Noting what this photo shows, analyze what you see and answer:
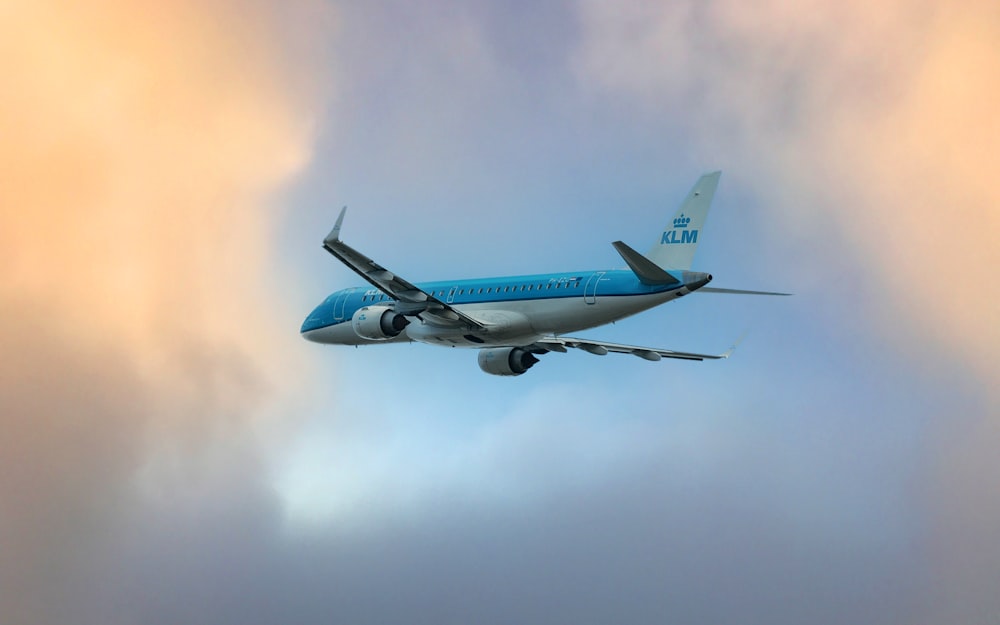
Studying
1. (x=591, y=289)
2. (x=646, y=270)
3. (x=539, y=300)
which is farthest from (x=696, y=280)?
(x=539, y=300)

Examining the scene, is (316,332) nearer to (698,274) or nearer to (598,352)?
(598,352)

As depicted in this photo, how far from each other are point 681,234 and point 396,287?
1407 cm

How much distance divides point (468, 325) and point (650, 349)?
1105 centimetres

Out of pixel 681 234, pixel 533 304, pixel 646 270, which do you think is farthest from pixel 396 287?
pixel 681 234

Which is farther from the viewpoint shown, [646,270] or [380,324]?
[380,324]

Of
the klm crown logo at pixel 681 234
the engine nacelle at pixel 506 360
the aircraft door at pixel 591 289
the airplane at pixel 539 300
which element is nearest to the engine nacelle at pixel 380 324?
the airplane at pixel 539 300

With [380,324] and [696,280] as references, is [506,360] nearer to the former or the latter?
[380,324]

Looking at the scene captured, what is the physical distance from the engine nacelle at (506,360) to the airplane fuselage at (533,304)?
4.07 meters

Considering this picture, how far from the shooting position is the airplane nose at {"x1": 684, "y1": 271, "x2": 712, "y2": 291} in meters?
60.3

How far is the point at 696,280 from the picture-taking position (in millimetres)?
60281

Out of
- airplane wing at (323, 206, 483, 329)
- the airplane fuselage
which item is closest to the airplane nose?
the airplane fuselage

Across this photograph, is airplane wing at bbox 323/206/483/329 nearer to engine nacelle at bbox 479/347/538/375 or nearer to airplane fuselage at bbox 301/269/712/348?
airplane fuselage at bbox 301/269/712/348

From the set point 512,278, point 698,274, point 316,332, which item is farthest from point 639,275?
point 316,332

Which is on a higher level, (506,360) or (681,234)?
(681,234)
